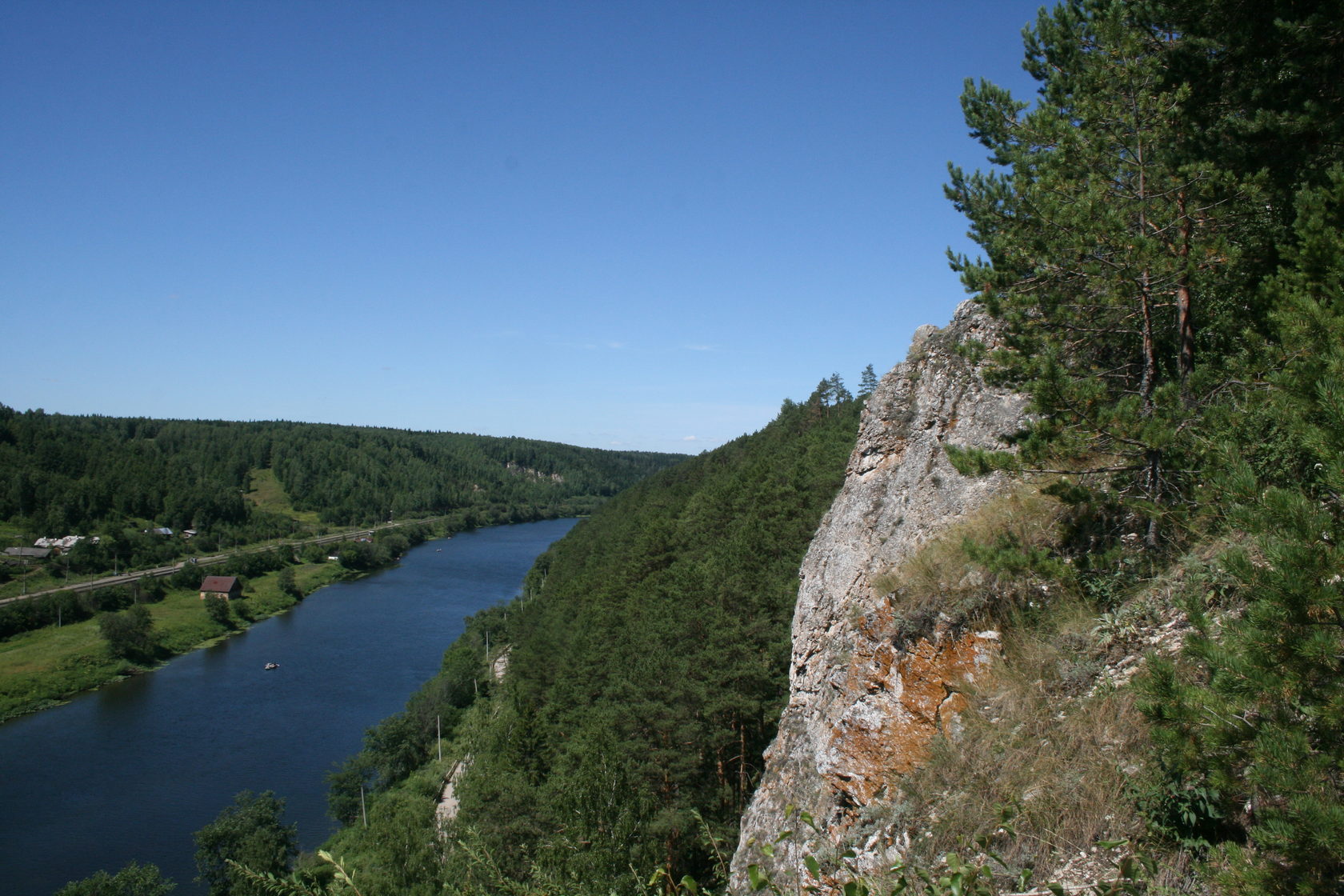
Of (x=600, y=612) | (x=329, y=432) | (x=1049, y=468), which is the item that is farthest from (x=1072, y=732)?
(x=329, y=432)

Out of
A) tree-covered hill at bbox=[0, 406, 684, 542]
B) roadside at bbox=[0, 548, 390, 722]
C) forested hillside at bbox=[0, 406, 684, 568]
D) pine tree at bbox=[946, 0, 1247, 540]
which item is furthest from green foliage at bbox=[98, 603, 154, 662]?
pine tree at bbox=[946, 0, 1247, 540]

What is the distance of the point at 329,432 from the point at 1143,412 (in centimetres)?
16559

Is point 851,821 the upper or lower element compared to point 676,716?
upper

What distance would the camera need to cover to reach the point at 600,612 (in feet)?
89.2

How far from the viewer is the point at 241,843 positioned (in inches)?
837

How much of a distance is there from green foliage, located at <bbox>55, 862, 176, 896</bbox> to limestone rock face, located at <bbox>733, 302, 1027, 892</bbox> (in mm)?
18920

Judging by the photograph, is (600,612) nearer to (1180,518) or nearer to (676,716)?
(676,716)

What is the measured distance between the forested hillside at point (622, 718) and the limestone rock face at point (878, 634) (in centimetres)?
184

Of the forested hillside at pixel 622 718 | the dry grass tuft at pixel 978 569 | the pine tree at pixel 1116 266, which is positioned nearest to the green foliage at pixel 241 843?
the forested hillside at pixel 622 718

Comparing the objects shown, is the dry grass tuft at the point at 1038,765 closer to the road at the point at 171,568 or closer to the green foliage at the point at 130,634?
the green foliage at the point at 130,634

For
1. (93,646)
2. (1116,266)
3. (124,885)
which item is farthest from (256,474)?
(1116,266)

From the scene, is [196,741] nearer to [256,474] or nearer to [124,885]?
[124,885]

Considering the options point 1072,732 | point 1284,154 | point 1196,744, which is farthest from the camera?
point 1284,154

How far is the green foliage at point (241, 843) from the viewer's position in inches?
819
